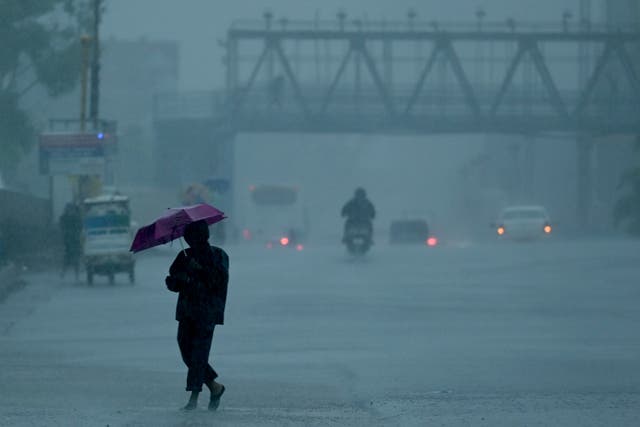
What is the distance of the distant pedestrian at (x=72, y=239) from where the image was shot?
3195cm

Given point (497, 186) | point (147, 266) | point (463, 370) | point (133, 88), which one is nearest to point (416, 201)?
point (133, 88)

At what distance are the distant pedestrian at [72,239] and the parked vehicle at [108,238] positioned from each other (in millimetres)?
812

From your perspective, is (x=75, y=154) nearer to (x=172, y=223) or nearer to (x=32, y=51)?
(x=32, y=51)

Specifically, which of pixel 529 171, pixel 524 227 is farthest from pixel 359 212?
pixel 529 171

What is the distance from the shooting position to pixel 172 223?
11523mm

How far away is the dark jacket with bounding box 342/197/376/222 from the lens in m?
39.4

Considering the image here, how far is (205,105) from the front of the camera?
234 feet

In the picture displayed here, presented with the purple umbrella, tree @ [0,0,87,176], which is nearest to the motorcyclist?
tree @ [0,0,87,176]

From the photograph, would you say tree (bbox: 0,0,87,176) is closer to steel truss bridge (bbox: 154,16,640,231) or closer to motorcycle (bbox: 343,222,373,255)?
steel truss bridge (bbox: 154,16,640,231)

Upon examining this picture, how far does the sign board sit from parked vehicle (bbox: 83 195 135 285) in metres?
10.1

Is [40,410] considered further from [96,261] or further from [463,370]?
[96,261]

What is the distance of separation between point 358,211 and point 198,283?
28.2 metres

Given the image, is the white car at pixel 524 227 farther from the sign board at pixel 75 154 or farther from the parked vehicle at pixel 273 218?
the sign board at pixel 75 154

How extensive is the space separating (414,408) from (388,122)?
2128 inches
